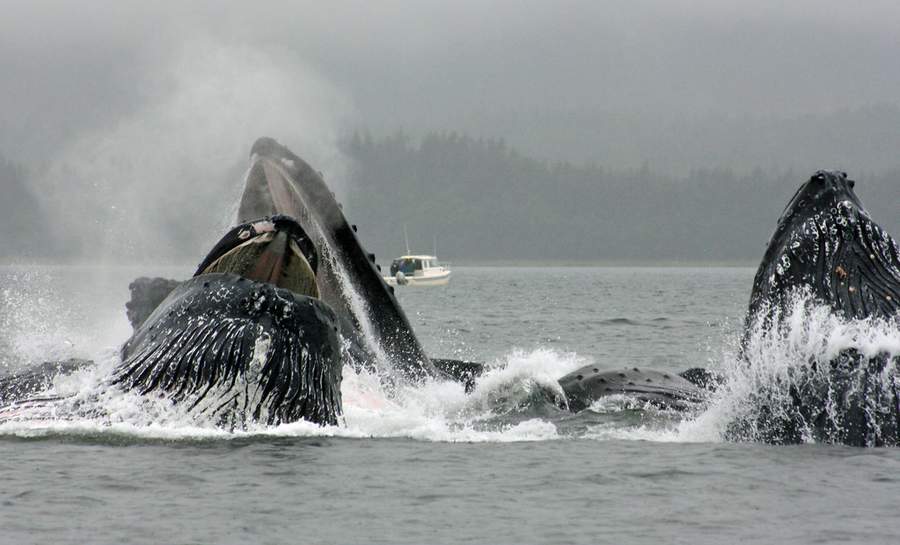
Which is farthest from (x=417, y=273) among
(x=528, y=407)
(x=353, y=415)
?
(x=353, y=415)

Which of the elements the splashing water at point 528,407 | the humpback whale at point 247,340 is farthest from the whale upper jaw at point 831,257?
the humpback whale at point 247,340

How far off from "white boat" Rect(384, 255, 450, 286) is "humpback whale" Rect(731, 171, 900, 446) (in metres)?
80.8

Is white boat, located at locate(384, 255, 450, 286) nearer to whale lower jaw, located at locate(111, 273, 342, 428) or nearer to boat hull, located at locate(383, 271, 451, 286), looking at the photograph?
boat hull, located at locate(383, 271, 451, 286)

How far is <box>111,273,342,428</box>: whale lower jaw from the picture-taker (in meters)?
8.24

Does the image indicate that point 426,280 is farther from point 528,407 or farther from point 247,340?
point 247,340

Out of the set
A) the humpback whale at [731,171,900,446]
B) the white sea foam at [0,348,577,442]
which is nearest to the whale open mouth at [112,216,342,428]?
the white sea foam at [0,348,577,442]

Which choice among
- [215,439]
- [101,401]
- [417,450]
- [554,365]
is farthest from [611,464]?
[554,365]

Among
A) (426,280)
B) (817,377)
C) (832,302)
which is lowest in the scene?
(817,377)

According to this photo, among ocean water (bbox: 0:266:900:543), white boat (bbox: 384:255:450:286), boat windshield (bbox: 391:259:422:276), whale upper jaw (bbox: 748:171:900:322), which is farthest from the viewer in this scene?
boat windshield (bbox: 391:259:422:276)

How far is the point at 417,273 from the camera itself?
92625mm

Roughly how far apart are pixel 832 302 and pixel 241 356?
12.6 ft

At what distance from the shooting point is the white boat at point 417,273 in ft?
300

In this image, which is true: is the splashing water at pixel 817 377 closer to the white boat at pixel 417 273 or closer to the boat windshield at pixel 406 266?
the white boat at pixel 417 273

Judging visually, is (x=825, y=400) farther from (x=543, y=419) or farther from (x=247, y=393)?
(x=247, y=393)
